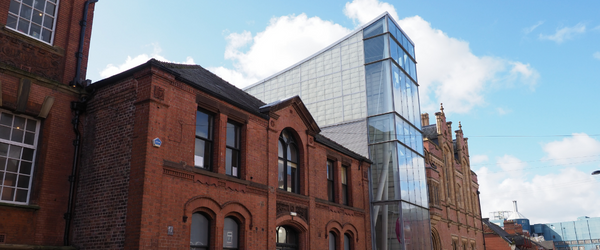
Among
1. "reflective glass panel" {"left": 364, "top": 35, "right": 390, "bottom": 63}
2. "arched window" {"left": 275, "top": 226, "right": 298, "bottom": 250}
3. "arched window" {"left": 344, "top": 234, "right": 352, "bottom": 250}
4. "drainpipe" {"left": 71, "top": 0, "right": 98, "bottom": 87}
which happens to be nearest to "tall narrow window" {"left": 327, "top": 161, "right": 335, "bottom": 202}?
"arched window" {"left": 344, "top": 234, "right": 352, "bottom": 250}

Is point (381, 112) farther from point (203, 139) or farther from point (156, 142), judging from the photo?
point (156, 142)

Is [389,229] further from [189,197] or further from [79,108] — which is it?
[79,108]

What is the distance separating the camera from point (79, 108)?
43.5 feet

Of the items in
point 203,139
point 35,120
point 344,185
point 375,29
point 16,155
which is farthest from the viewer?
point 375,29

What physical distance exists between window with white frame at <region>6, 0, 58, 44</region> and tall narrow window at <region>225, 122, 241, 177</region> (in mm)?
5917

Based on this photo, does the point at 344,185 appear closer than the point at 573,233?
Yes

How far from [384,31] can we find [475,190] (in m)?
21.7

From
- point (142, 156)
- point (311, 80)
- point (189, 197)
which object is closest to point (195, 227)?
point (189, 197)

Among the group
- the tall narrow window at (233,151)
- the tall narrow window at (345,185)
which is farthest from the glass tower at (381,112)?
the tall narrow window at (233,151)

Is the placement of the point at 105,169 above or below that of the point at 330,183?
below

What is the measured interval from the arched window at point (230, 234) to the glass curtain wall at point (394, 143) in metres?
9.97

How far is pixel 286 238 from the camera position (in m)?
17.5

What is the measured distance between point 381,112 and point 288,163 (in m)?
8.54

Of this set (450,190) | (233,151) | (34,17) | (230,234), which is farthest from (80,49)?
(450,190)
